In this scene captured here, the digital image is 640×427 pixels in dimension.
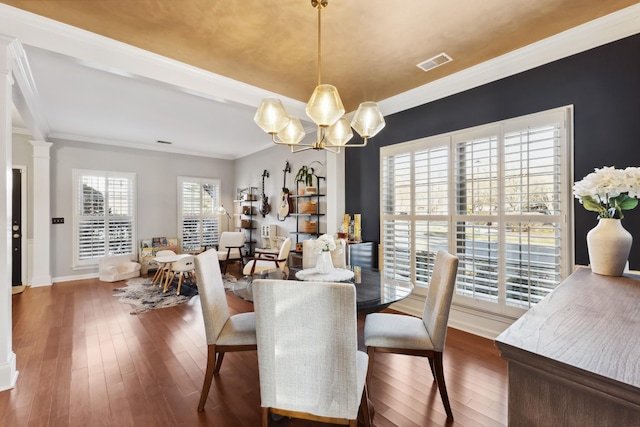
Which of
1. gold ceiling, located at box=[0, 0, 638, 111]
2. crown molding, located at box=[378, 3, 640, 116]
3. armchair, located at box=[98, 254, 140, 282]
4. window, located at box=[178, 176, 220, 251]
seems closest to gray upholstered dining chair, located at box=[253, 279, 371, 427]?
gold ceiling, located at box=[0, 0, 638, 111]

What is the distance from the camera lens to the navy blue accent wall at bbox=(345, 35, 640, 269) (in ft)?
7.29

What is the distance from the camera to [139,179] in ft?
20.6

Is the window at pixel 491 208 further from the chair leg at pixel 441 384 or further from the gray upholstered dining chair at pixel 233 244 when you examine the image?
the gray upholstered dining chair at pixel 233 244

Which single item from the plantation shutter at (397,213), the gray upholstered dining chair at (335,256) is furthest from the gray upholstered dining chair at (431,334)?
the plantation shutter at (397,213)

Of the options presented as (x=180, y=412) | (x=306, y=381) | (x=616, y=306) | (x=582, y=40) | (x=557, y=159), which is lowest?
(x=180, y=412)

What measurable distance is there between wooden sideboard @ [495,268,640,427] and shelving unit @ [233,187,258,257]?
6253 millimetres

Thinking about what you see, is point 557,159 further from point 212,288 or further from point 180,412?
point 180,412

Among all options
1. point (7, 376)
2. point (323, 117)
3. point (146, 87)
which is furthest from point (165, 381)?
point (146, 87)

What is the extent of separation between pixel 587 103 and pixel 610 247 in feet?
5.63

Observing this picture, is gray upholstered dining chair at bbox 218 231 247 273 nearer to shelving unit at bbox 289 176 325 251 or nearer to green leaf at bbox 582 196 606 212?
shelving unit at bbox 289 176 325 251

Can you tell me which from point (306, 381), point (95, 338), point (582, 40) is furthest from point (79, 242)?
point (582, 40)

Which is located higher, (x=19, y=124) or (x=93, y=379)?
(x=19, y=124)

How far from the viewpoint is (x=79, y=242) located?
562cm

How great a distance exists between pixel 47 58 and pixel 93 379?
2916 mm
